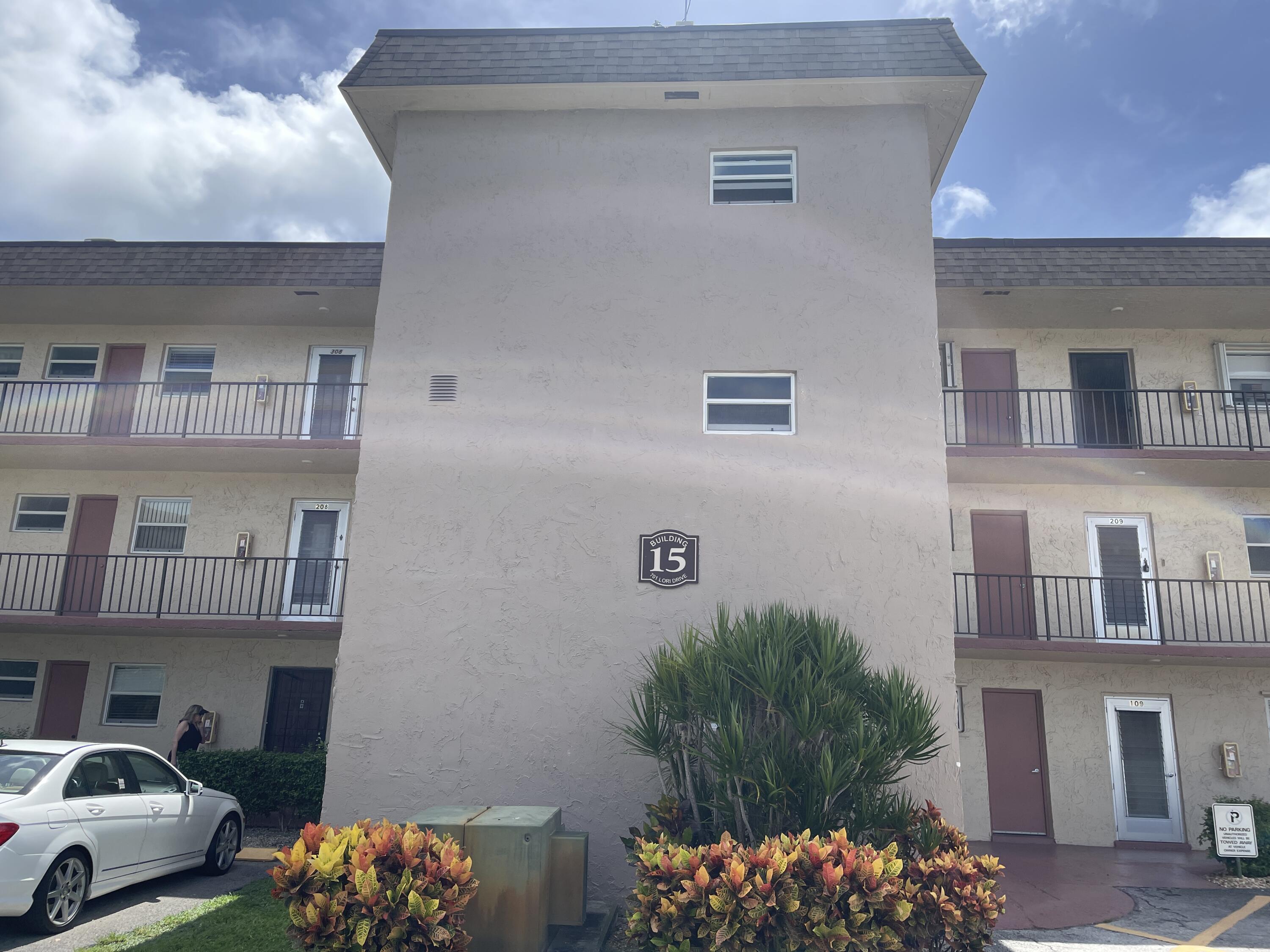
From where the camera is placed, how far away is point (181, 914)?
7.52 metres

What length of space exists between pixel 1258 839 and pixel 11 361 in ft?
68.1

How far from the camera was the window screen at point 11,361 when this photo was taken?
15.8m

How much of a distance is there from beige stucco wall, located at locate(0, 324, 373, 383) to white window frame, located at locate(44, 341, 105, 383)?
0.03 meters

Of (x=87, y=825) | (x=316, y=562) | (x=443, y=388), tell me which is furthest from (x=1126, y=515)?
(x=87, y=825)

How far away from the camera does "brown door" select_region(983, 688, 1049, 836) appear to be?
1312 cm

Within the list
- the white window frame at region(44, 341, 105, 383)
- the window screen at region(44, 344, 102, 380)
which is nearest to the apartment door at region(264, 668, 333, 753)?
the white window frame at region(44, 341, 105, 383)

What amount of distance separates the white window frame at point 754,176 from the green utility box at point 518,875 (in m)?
6.60

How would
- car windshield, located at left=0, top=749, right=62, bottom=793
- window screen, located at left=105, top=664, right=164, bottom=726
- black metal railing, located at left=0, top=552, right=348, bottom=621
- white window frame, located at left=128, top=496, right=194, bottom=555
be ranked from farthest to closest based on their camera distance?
white window frame, located at left=128, top=496, right=194, bottom=555, window screen, located at left=105, top=664, right=164, bottom=726, black metal railing, located at left=0, top=552, right=348, bottom=621, car windshield, located at left=0, top=749, right=62, bottom=793

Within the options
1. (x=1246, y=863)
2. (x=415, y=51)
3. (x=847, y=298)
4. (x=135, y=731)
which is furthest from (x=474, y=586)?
(x=1246, y=863)

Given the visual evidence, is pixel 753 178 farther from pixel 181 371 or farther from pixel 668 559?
pixel 181 371

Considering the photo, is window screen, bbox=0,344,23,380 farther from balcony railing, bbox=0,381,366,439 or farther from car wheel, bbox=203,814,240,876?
car wheel, bbox=203,814,240,876

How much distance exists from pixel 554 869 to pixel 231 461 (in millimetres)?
9737

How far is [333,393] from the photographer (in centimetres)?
1505

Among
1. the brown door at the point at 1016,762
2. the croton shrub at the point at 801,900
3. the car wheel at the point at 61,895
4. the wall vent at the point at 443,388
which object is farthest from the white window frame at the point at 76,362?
the brown door at the point at 1016,762
